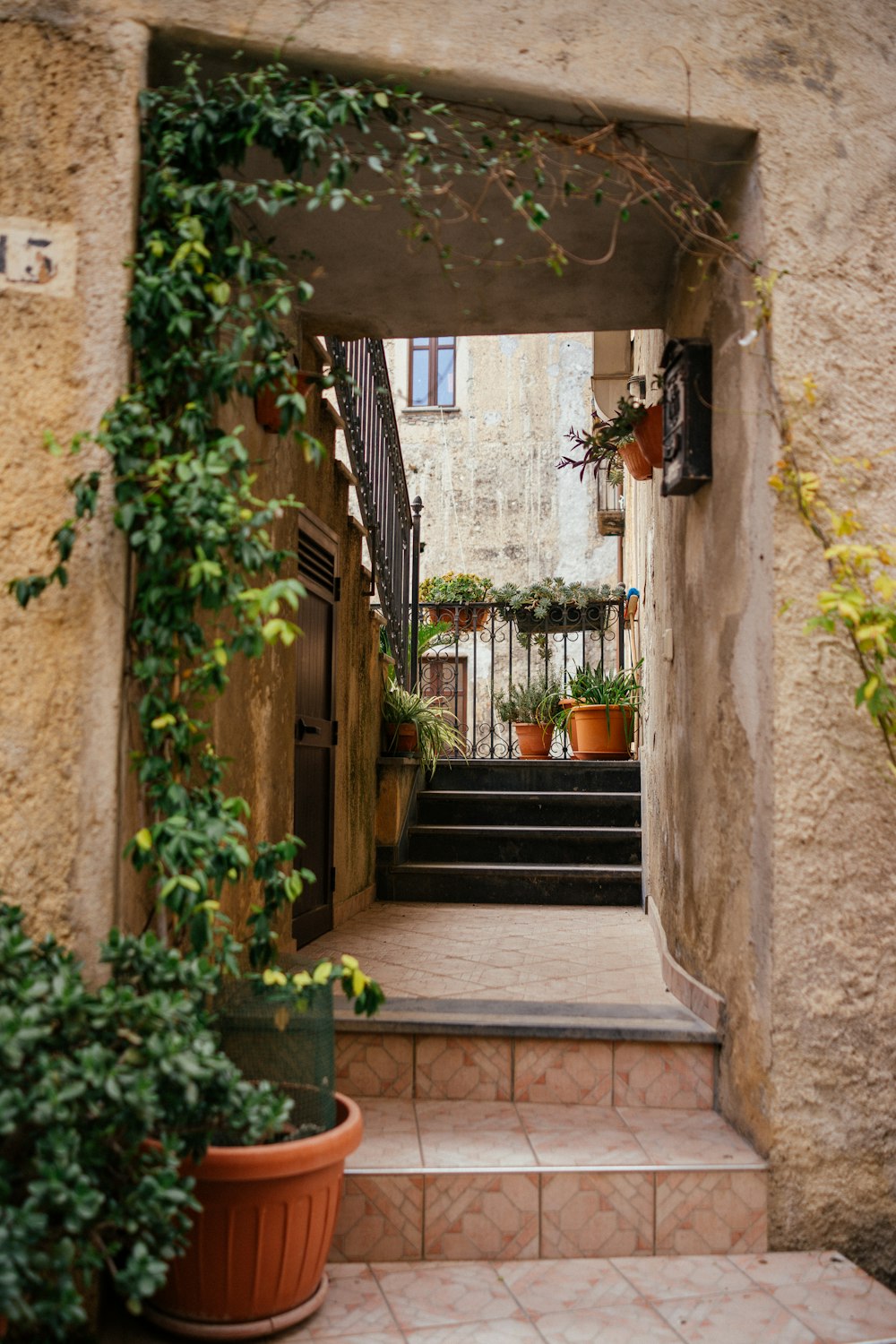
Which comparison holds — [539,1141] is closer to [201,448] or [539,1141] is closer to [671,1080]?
[671,1080]

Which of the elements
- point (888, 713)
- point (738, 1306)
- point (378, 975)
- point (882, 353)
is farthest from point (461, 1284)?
point (882, 353)

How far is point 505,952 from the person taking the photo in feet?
14.2

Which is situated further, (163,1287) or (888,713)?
(888,713)

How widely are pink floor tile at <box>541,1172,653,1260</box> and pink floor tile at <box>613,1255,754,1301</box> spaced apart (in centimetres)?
5

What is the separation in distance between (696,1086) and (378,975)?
1.22 m

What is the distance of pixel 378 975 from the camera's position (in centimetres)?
379

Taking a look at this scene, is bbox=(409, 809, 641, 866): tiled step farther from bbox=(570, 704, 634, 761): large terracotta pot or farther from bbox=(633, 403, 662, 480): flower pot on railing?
bbox=(633, 403, 662, 480): flower pot on railing

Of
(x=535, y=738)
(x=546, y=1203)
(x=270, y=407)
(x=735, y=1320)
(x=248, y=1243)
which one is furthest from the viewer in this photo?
(x=535, y=738)

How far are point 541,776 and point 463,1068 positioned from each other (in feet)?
13.0

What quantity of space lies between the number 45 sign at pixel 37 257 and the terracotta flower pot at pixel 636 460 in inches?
98.4

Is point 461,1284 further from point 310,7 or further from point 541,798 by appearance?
point 541,798

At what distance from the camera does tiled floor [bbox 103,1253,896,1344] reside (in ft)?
7.20

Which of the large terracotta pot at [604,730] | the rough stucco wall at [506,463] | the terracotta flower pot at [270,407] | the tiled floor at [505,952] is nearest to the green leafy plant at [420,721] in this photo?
the tiled floor at [505,952]

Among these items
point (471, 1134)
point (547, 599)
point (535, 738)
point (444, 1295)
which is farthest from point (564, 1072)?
point (547, 599)
